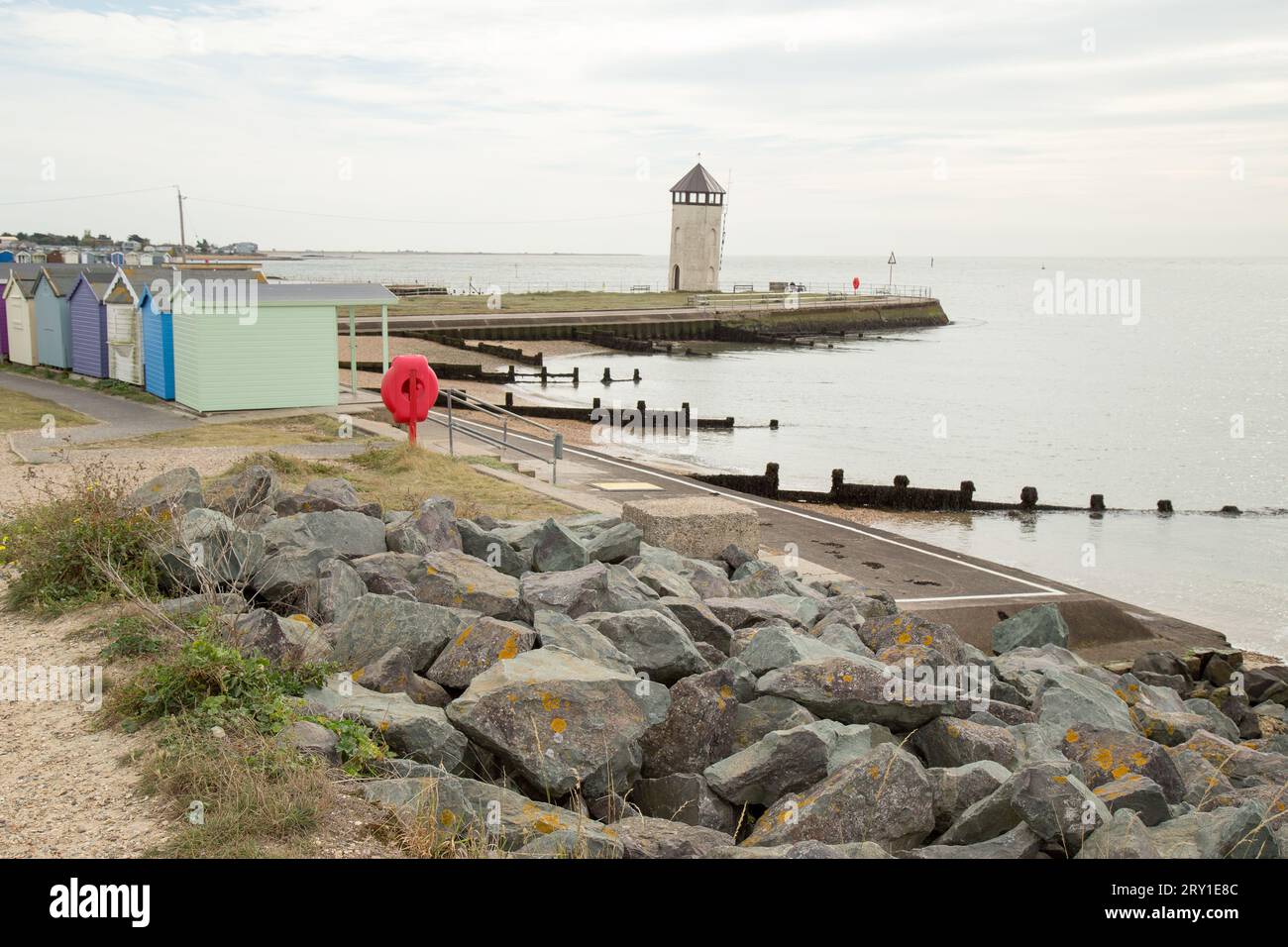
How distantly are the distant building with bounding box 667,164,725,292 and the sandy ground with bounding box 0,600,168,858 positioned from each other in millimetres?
93733

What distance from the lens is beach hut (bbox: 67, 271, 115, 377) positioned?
97.9ft

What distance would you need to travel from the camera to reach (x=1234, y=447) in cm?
4288

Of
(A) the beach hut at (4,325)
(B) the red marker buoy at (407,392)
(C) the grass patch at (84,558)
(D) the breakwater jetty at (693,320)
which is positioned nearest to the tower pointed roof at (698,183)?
(D) the breakwater jetty at (693,320)

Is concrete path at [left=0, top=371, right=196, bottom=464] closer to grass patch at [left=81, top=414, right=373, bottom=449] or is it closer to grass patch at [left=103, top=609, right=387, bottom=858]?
grass patch at [left=81, top=414, right=373, bottom=449]

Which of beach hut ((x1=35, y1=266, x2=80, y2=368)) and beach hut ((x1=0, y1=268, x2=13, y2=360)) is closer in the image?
beach hut ((x1=35, y1=266, x2=80, y2=368))

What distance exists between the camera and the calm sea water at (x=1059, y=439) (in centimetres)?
2414

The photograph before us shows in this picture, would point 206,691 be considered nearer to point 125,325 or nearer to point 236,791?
point 236,791

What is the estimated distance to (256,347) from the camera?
24781 mm

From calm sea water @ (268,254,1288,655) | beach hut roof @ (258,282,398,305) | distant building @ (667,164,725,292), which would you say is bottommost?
calm sea water @ (268,254,1288,655)

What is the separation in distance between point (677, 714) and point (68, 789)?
3387 mm

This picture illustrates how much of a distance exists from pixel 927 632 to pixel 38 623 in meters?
6.90

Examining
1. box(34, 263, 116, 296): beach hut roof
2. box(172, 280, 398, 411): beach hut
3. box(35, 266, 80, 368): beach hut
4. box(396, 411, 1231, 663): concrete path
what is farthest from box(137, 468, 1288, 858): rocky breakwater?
box(34, 263, 116, 296): beach hut roof

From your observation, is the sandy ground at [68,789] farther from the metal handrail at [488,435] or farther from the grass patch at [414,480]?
the metal handrail at [488,435]
